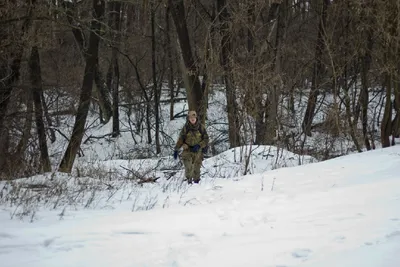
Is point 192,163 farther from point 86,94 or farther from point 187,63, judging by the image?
point 187,63

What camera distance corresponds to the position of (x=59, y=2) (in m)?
11.8

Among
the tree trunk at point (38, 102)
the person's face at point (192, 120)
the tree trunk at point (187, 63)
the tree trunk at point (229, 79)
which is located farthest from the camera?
the tree trunk at point (187, 63)

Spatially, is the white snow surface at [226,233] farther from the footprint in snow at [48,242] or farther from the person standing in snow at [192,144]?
the person standing in snow at [192,144]

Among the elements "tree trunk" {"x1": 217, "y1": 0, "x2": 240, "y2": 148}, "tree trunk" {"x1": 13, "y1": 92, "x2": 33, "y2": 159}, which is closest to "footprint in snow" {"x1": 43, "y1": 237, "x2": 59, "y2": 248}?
"tree trunk" {"x1": 13, "y1": 92, "x2": 33, "y2": 159}

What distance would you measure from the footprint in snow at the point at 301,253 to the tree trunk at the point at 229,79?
9268 millimetres

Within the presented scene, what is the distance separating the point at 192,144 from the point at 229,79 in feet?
14.7

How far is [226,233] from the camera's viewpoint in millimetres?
5113

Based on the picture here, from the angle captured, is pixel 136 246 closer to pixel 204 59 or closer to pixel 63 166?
pixel 63 166

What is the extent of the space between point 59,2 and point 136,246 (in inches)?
359

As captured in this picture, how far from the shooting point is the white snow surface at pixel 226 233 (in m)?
4.18

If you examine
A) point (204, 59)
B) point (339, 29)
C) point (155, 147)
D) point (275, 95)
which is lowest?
point (155, 147)

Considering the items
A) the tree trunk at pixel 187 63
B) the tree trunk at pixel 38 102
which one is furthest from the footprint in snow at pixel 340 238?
the tree trunk at pixel 187 63

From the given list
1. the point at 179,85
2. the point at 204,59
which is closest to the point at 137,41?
the point at 179,85

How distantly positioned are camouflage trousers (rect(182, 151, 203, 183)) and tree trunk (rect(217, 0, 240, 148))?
4.15 meters
